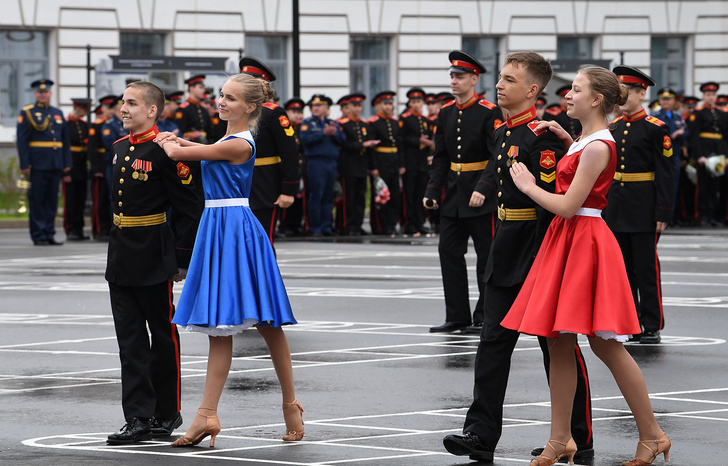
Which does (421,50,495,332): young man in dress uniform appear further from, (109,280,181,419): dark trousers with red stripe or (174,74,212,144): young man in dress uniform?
(174,74,212,144): young man in dress uniform

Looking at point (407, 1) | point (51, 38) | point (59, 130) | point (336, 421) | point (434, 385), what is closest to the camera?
point (336, 421)

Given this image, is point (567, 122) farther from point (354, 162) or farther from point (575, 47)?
point (575, 47)

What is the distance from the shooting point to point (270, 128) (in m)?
11.3

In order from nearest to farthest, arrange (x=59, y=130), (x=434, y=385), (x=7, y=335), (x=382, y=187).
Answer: (x=434, y=385) < (x=7, y=335) < (x=59, y=130) < (x=382, y=187)

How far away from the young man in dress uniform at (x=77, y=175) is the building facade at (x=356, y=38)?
137 inches

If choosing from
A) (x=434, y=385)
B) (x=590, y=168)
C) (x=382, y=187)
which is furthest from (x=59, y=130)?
(x=590, y=168)

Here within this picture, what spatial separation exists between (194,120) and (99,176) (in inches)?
83.7

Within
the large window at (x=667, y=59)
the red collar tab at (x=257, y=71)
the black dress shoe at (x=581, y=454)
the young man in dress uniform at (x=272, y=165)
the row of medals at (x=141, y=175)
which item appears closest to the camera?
the black dress shoe at (x=581, y=454)

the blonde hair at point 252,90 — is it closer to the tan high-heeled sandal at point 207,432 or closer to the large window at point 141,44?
the tan high-heeled sandal at point 207,432

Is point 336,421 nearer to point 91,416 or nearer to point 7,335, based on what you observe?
point 91,416

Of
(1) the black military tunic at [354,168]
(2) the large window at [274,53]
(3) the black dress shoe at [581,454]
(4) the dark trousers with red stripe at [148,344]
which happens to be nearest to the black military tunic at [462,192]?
(4) the dark trousers with red stripe at [148,344]

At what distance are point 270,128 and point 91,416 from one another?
4110mm

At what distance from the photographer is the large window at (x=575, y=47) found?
36188 mm

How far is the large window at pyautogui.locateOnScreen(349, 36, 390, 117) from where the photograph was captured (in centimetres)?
3425
